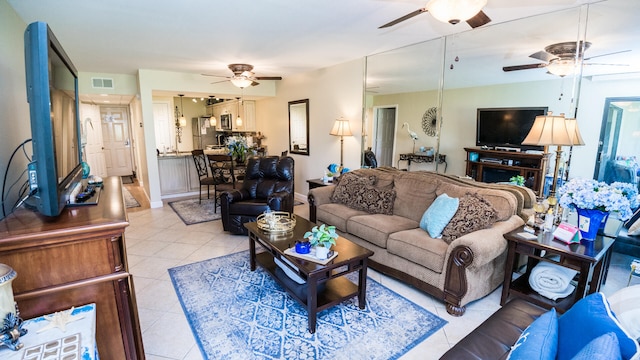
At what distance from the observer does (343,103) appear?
16.5ft

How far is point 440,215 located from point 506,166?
117cm

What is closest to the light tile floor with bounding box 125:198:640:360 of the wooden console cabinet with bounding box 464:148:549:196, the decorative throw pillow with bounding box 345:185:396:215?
the decorative throw pillow with bounding box 345:185:396:215

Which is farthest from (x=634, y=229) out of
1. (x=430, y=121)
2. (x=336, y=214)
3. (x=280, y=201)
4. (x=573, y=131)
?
(x=280, y=201)

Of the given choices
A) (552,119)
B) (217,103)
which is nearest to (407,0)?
(552,119)

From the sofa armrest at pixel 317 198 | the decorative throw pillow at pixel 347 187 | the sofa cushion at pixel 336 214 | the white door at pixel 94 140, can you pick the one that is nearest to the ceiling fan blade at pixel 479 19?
the decorative throw pillow at pixel 347 187

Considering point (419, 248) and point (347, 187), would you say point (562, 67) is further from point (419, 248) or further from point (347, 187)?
point (347, 187)

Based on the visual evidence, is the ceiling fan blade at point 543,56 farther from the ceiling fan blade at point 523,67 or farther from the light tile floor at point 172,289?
the light tile floor at point 172,289

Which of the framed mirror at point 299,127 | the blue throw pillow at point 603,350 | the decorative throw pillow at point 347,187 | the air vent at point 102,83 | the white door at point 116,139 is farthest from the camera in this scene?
the white door at point 116,139

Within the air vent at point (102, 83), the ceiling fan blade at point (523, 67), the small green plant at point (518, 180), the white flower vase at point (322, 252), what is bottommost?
the white flower vase at point (322, 252)

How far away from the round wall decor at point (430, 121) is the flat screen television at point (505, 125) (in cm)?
50

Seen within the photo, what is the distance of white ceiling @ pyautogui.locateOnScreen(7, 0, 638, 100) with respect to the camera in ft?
8.52

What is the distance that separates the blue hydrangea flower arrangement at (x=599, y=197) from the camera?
2.06 m

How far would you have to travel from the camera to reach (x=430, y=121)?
387 cm

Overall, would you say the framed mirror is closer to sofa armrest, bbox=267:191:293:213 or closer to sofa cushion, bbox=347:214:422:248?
sofa armrest, bbox=267:191:293:213
